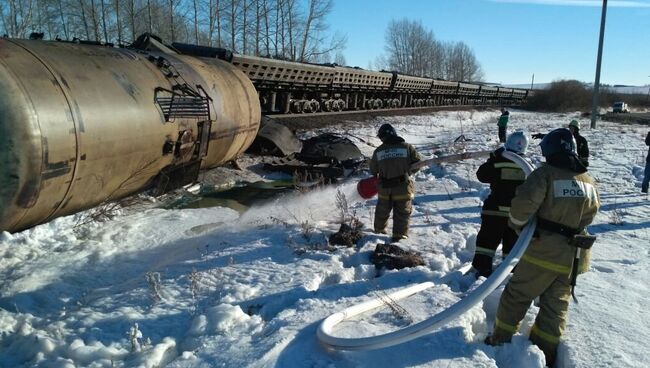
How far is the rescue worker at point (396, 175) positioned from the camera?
5.30 meters

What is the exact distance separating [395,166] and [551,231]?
2.39 meters

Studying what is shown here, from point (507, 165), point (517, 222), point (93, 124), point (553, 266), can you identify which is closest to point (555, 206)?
point (517, 222)

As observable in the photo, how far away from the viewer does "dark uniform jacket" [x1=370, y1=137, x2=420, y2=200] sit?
5.29 m

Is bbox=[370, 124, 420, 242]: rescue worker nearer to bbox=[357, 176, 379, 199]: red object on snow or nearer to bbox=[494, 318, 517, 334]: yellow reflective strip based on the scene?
bbox=[357, 176, 379, 199]: red object on snow

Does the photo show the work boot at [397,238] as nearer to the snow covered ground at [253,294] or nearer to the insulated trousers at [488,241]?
the snow covered ground at [253,294]

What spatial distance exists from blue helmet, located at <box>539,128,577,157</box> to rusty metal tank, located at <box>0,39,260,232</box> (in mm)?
3808

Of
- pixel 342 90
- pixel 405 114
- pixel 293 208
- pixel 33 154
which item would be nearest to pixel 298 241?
pixel 293 208

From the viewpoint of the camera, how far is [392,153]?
531 cm

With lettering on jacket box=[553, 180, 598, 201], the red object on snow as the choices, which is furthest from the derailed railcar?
lettering on jacket box=[553, 180, 598, 201]

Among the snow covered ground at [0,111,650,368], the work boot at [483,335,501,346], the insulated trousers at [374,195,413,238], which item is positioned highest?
the insulated trousers at [374,195,413,238]

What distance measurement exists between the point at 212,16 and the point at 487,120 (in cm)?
2267

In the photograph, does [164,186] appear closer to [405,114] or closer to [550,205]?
[550,205]

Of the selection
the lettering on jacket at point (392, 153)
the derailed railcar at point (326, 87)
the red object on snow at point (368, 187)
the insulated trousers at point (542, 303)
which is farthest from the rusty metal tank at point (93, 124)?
the derailed railcar at point (326, 87)

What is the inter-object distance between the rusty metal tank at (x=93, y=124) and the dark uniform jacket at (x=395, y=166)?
239 cm
